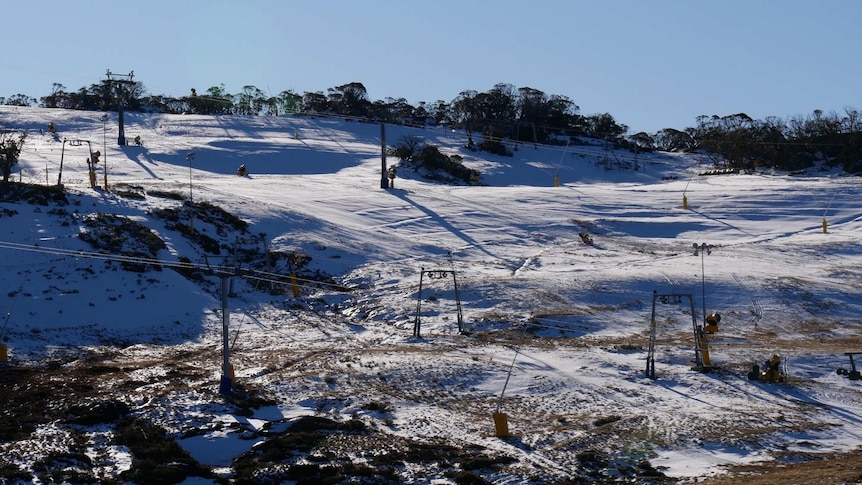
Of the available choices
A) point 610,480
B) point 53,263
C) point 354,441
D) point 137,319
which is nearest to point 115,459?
point 354,441

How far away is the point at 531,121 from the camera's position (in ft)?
294

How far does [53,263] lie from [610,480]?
2180 cm

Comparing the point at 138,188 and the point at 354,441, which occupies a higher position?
the point at 138,188

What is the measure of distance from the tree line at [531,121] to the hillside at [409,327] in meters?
14.8

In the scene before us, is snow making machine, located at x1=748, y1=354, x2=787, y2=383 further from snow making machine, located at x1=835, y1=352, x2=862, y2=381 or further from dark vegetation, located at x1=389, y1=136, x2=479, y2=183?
dark vegetation, located at x1=389, y1=136, x2=479, y2=183

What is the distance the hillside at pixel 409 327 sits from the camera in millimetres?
19547

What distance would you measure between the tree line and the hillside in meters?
14.8

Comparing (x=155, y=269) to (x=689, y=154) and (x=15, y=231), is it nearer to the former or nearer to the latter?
(x=15, y=231)

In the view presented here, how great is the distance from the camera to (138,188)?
4341 cm

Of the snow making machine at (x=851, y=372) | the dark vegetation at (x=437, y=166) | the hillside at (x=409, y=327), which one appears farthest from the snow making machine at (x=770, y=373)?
the dark vegetation at (x=437, y=166)

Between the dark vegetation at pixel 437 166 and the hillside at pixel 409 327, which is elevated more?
the dark vegetation at pixel 437 166

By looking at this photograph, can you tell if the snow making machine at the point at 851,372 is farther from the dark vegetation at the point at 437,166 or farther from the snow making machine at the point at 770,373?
the dark vegetation at the point at 437,166

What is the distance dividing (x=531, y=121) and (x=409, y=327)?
198 ft

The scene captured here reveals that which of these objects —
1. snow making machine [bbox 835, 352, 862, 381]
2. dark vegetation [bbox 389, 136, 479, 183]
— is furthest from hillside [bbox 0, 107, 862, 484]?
dark vegetation [bbox 389, 136, 479, 183]
